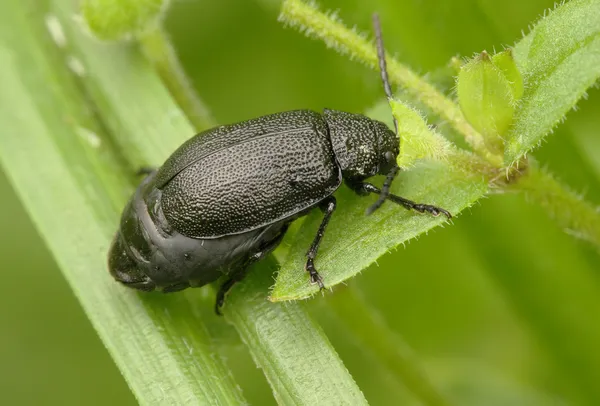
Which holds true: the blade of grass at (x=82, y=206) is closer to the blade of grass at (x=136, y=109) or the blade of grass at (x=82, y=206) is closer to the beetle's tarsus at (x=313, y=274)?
the blade of grass at (x=136, y=109)

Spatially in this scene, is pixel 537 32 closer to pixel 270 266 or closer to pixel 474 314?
pixel 270 266

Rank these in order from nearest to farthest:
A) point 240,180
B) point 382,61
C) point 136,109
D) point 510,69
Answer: point 510,69
point 240,180
point 382,61
point 136,109

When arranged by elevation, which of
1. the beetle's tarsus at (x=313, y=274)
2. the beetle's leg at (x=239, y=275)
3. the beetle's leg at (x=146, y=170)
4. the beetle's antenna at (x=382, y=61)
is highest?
the beetle's antenna at (x=382, y=61)

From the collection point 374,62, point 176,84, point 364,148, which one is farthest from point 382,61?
point 176,84

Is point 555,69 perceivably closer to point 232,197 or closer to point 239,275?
point 232,197

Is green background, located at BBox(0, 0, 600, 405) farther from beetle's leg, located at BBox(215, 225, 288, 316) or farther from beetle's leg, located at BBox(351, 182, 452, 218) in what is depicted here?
beetle's leg, located at BBox(351, 182, 452, 218)

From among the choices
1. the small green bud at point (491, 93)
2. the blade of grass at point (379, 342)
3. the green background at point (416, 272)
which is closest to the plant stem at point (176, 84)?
the green background at point (416, 272)

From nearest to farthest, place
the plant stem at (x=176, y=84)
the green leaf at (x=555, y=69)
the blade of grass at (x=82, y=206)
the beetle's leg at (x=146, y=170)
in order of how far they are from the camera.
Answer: the green leaf at (x=555, y=69)
the blade of grass at (x=82, y=206)
the beetle's leg at (x=146, y=170)
the plant stem at (x=176, y=84)

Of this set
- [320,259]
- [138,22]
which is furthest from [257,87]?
[320,259]
